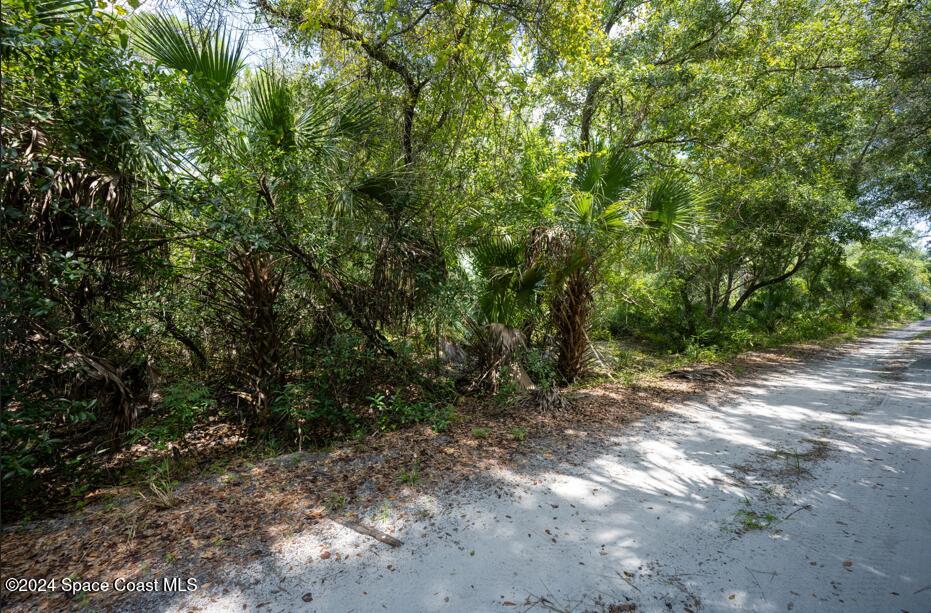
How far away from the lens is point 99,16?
104 inches

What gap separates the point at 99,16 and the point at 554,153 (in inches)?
183

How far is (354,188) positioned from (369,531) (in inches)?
130

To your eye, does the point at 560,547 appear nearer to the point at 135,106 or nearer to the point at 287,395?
the point at 287,395

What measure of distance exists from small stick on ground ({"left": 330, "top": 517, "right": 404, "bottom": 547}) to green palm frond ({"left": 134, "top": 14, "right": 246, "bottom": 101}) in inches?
134

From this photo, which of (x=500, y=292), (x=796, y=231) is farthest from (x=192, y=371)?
(x=796, y=231)

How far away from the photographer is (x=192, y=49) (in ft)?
12.0

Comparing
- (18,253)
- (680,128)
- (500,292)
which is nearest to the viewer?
(18,253)

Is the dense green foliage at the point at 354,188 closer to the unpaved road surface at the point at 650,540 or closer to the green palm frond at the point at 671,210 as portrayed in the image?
the green palm frond at the point at 671,210

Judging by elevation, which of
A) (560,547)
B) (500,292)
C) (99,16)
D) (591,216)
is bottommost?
(560,547)

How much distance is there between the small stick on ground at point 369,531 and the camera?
2453mm

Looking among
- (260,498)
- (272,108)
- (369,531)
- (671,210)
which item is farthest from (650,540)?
(272,108)

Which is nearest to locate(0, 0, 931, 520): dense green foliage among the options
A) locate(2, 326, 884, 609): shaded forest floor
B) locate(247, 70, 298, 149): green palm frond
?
locate(247, 70, 298, 149): green palm frond

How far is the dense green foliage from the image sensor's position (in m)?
2.87

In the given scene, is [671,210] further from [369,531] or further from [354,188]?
[369,531]
